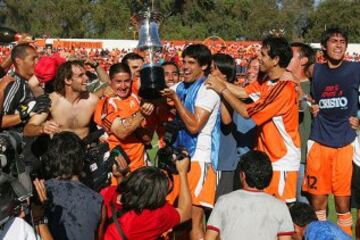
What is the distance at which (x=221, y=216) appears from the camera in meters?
4.52

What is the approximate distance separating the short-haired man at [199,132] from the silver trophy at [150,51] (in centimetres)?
33

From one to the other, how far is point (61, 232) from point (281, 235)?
→ 1.59m

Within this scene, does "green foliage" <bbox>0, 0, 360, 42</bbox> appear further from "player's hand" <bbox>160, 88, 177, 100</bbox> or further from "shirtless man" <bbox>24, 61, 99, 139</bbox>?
"player's hand" <bbox>160, 88, 177, 100</bbox>

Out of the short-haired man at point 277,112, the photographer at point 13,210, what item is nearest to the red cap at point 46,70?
the short-haired man at point 277,112

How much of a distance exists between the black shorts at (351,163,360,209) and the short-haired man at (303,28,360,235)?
1.7 inches

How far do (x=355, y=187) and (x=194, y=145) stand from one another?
195 centimetres

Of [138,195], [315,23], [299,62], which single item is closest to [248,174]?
[138,195]

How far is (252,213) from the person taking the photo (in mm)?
4418

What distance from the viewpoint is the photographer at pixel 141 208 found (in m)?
4.27

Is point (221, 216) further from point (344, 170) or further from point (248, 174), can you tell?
point (344, 170)

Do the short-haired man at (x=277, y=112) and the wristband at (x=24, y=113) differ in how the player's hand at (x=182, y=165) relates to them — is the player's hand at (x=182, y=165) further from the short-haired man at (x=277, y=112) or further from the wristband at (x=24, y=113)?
the wristband at (x=24, y=113)

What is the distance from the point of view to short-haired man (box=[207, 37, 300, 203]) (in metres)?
5.76

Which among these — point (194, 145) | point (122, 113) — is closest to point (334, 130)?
point (194, 145)

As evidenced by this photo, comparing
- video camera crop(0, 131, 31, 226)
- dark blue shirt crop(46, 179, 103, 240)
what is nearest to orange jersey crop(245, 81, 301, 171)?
dark blue shirt crop(46, 179, 103, 240)
